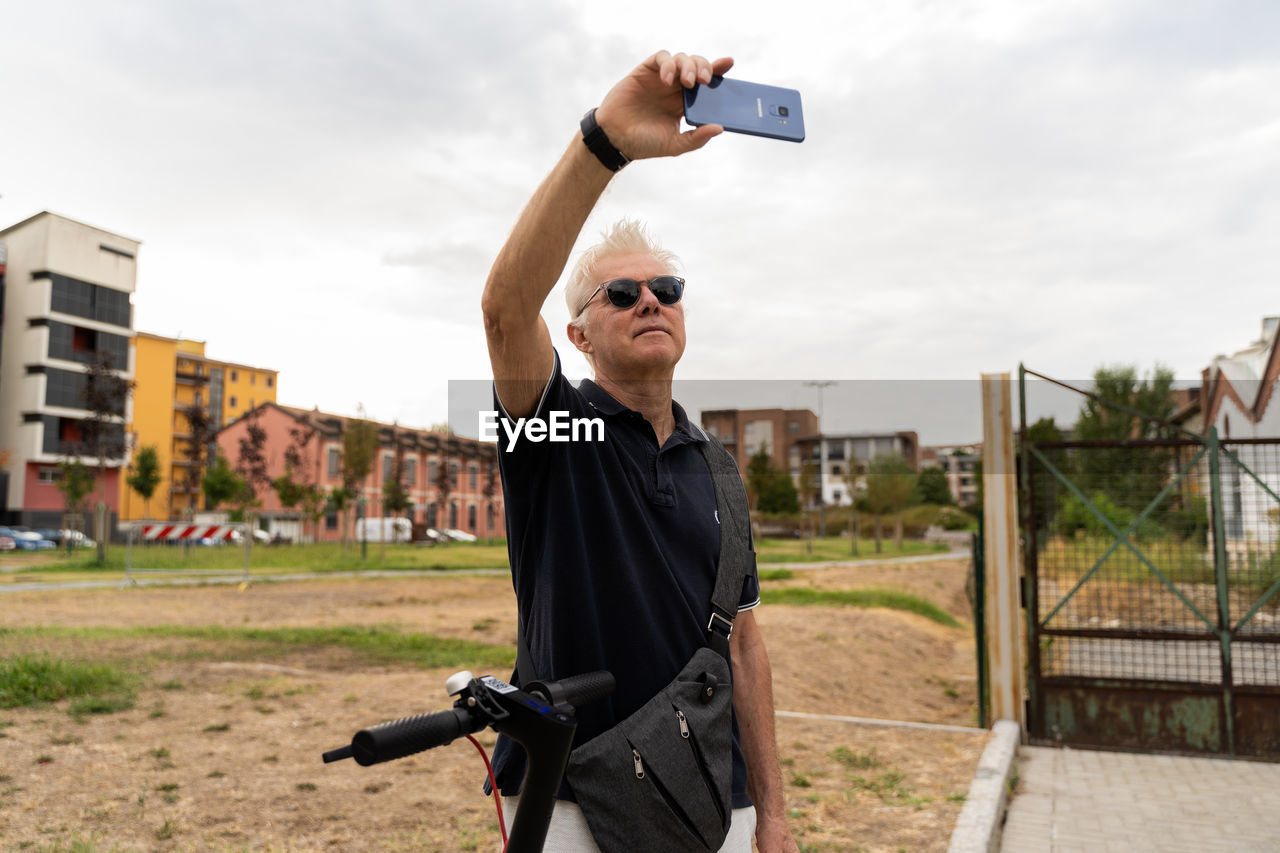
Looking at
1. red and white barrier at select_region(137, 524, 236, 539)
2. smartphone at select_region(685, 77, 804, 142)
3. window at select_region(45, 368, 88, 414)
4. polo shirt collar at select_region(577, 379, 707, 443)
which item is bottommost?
red and white barrier at select_region(137, 524, 236, 539)

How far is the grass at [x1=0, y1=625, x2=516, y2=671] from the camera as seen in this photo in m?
10.2

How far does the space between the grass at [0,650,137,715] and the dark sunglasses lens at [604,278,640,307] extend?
6886 mm

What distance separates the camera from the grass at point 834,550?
32.8 meters

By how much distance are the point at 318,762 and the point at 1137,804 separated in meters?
5.46

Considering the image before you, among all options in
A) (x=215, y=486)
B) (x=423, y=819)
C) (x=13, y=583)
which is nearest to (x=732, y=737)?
(x=423, y=819)

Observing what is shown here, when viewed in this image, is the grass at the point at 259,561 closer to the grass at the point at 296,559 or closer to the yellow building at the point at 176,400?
the grass at the point at 296,559

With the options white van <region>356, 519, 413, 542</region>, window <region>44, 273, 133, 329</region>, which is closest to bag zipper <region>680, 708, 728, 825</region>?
white van <region>356, 519, 413, 542</region>

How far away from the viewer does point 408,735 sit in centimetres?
119

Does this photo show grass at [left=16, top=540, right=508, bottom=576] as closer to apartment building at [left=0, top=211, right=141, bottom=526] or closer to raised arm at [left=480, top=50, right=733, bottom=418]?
apartment building at [left=0, top=211, right=141, bottom=526]

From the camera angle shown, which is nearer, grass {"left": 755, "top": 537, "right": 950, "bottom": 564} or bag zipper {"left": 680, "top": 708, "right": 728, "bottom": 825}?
bag zipper {"left": 680, "top": 708, "right": 728, "bottom": 825}

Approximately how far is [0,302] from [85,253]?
5.13m

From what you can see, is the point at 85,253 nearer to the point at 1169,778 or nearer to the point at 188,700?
the point at 188,700

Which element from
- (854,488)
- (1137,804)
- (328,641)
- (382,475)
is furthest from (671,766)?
(382,475)

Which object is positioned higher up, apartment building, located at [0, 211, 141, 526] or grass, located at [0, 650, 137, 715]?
apartment building, located at [0, 211, 141, 526]
